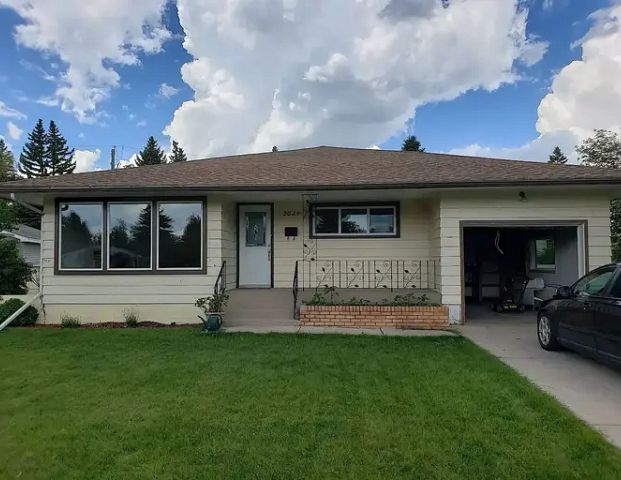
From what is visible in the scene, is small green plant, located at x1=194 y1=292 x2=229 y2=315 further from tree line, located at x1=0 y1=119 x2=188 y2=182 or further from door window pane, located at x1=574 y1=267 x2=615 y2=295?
tree line, located at x1=0 y1=119 x2=188 y2=182

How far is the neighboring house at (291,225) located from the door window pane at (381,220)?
1.0 inches

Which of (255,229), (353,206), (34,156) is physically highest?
(34,156)

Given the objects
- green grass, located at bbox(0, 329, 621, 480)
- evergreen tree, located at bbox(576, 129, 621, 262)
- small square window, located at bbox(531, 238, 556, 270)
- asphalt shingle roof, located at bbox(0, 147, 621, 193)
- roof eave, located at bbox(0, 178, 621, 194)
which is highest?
evergreen tree, located at bbox(576, 129, 621, 262)

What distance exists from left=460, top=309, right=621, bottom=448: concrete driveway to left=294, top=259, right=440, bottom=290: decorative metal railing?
80.1 inches

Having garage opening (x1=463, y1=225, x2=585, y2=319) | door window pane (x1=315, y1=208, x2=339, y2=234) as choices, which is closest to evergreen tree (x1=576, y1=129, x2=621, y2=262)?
garage opening (x1=463, y1=225, x2=585, y2=319)

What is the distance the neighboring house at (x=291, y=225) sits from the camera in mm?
8961

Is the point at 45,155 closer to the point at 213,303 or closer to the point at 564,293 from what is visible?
the point at 213,303

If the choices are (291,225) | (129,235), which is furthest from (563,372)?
(129,235)

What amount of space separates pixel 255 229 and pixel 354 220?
250 cm

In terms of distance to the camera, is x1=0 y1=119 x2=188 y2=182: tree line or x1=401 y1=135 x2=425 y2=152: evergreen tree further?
x1=0 y1=119 x2=188 y2=182: tree line

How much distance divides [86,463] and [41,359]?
3.93m

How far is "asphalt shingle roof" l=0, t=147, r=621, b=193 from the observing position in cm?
864

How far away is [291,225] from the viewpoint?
36.3ft

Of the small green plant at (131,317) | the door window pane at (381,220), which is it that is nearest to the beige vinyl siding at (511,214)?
the door window pane at (381,220)
